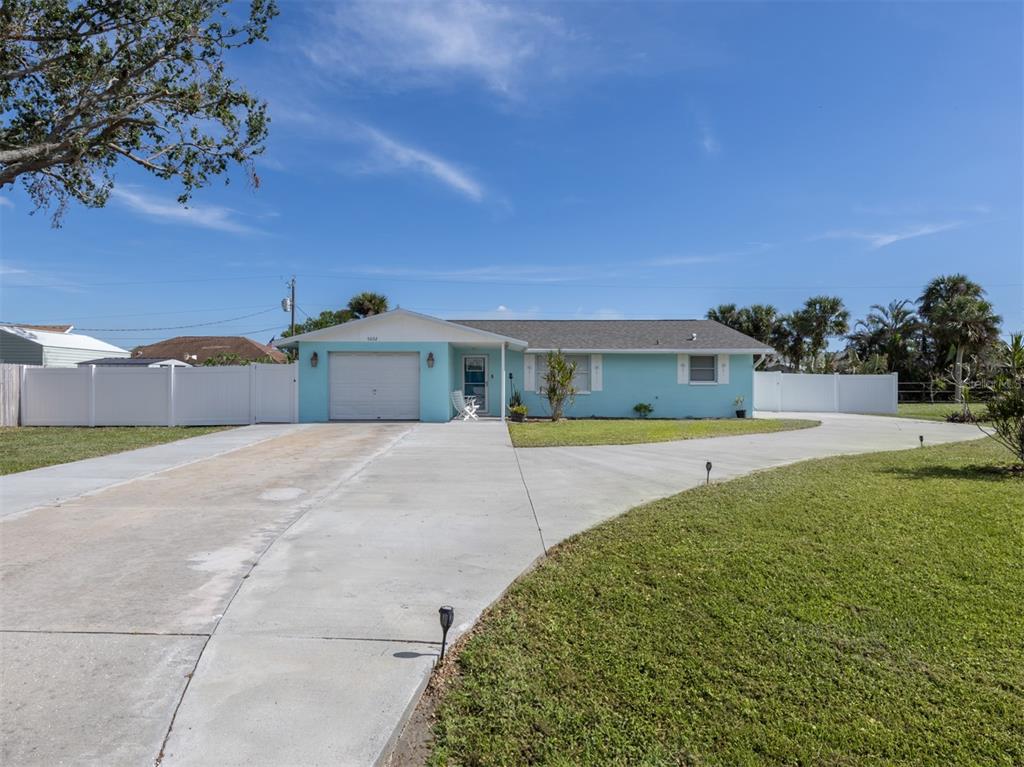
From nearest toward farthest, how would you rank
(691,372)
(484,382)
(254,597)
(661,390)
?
(254,597)
(484,382)
(661,390)
(691,372)

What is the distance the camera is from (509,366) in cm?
2097

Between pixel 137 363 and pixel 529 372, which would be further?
pixel 137 363

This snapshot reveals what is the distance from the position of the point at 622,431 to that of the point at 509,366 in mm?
6644

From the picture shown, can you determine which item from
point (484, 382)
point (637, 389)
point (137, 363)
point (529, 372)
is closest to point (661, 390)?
point (637, 389)

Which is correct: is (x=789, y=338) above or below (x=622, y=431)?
above

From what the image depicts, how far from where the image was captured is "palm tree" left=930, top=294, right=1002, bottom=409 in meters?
29.3

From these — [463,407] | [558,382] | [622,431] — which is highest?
[558,382]

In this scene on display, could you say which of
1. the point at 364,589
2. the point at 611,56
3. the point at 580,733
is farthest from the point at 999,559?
the point at 611,56

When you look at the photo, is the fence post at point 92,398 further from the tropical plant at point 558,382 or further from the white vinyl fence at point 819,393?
the white vinyl fence at point 819,393

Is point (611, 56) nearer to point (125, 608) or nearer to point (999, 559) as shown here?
point (999, 559)

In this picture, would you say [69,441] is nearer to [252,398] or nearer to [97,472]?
[252,398]

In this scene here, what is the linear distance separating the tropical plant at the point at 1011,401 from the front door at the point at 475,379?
1472cm

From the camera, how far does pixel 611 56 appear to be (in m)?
11.8

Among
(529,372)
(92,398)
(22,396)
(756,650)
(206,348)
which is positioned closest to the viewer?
(756,650)
